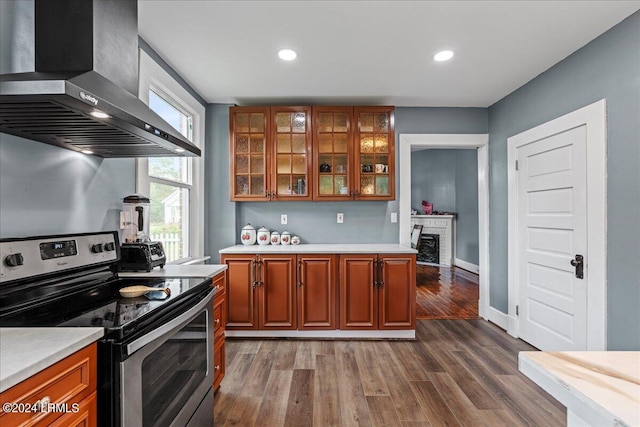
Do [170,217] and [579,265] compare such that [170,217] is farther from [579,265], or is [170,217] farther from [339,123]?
[579,265]

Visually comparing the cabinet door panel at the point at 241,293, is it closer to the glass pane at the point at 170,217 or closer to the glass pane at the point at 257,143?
the glass pane at the point at 170,217

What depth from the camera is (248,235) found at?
11.8 feet

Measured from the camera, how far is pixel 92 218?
190 centimetres

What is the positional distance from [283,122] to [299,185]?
28.5 inches

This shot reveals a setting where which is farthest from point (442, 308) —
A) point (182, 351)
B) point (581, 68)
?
point (182, 351)

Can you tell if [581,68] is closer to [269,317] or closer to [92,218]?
[269,317]

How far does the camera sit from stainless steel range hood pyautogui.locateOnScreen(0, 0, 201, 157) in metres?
1.01

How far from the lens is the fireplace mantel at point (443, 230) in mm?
7348

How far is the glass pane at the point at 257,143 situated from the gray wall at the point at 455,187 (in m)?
4.84

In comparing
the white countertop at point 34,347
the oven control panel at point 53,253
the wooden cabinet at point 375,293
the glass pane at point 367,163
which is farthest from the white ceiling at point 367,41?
the white countertop at point 34,347

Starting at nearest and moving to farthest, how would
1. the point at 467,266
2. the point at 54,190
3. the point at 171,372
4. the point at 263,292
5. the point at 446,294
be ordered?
the point at 171,372 < the point at 54,190 < the point at 263,292 < the point at 446,294 < the point at 467,266

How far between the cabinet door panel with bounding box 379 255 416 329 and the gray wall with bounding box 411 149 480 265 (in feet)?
12.6

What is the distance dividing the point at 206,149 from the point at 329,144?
1.42m

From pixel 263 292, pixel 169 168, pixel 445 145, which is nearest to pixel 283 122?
pixel 169 168
